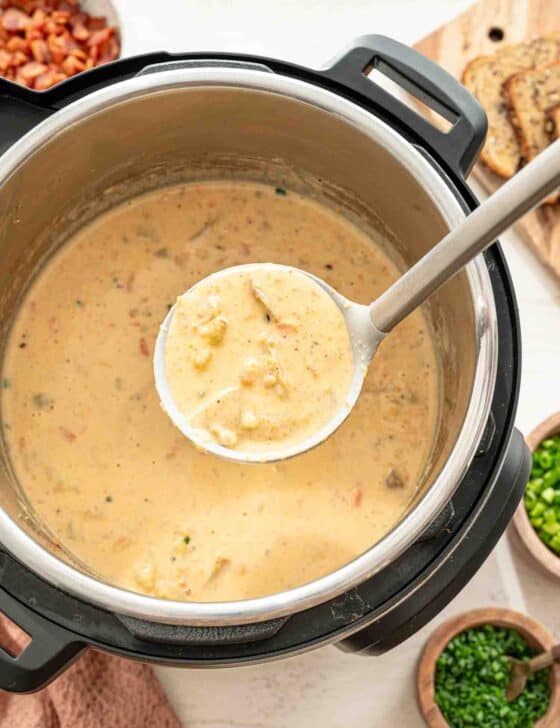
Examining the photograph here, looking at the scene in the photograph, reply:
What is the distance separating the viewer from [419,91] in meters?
1.28

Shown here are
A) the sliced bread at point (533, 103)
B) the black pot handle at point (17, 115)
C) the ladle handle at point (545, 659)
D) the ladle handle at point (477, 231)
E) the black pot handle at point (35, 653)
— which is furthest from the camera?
the sliced bread at point (533, 103)

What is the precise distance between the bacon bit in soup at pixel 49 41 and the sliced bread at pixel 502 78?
66cm

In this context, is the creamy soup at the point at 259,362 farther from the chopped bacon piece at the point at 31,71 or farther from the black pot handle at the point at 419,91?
the chopped bacon piece at the point at 31,71

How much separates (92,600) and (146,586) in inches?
9.5

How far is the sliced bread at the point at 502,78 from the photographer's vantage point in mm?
1751

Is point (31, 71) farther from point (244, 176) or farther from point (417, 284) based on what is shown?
point (417, 284)

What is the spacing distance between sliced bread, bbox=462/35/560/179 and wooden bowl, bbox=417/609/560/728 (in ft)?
2.56

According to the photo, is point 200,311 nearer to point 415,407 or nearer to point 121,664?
point 415,407

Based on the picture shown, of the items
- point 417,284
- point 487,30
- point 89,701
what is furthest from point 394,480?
point 487,30

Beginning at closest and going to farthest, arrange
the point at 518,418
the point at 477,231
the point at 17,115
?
the point at 477,231 → the point at 17,115 → the point at 518,418

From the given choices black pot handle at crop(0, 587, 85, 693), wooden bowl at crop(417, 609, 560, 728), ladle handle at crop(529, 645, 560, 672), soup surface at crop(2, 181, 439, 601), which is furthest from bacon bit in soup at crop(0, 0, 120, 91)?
ladle handle at crop(529, 645, 560, 672)

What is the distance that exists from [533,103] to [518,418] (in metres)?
0.57

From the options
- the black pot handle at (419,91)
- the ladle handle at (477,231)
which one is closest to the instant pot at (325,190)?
the black pot handle at (419,91)

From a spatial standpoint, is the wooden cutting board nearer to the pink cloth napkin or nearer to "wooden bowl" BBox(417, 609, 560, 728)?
"wooden bowl" BBox(417, 609, 560, 728)
